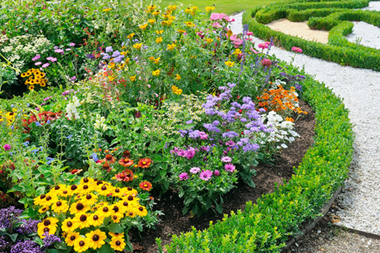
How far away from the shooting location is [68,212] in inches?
104

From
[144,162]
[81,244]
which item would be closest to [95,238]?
[81,244]

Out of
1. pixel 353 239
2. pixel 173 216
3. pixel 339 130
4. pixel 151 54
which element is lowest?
pixel 353 239

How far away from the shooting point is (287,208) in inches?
124

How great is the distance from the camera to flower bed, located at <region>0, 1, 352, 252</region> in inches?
103

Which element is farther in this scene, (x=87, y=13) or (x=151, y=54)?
(x=87, y=13)

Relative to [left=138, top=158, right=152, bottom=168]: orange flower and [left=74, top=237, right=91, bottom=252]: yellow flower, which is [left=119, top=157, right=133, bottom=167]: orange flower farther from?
[left=74, top=237, right=91, bottom=252]: yellow flower

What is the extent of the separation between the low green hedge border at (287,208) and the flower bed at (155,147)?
2 cm

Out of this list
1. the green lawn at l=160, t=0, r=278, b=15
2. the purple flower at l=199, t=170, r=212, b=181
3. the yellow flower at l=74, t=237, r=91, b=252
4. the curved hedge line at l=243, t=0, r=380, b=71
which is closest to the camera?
the yellow flower at l=74, t=237, r=91, b=252

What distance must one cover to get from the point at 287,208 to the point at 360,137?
2.71 m

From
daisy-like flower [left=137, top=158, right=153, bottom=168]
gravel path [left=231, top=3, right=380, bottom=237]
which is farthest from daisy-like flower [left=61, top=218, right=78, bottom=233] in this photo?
gravel path [left=231, top=3, right=380, bottom=237]

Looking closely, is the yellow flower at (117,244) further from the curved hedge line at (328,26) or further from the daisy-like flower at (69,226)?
the curved hedge line at (328,26)

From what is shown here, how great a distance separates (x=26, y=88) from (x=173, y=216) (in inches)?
172

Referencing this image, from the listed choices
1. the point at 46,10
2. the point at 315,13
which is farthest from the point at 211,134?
the point at 315,13

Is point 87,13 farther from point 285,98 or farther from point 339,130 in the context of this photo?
point 339,130
